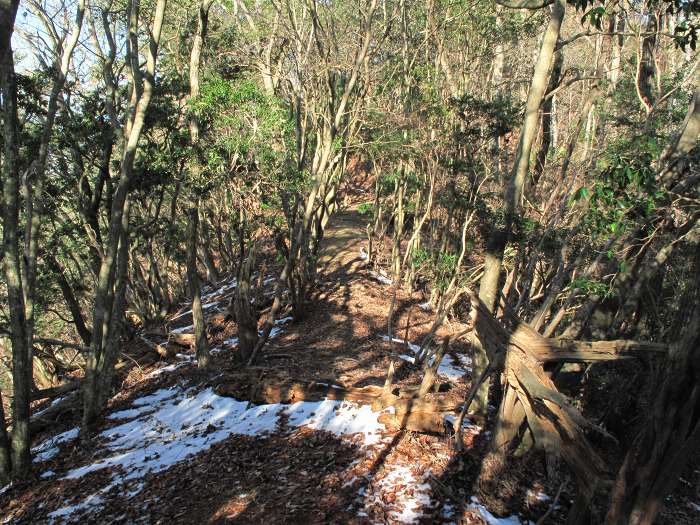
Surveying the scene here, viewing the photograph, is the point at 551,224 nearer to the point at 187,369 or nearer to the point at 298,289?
the point at 298,289

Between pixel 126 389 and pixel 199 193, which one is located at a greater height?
pixel 199 193

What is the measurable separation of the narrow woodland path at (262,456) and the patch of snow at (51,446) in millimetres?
44

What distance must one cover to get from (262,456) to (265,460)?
17 centimetres

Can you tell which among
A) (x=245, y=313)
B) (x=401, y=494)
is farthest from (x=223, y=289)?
(x=401, y=494)

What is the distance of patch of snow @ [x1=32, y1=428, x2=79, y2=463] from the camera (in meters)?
10.2

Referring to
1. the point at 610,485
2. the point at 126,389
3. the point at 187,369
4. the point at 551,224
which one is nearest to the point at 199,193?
the point at 187,369

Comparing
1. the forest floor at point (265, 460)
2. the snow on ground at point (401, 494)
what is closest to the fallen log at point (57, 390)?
the forest floor at point (265, 460)

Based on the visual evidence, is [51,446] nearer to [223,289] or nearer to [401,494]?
[401,494]

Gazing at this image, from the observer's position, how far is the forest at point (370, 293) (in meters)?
5.50

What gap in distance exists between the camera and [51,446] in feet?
34.9

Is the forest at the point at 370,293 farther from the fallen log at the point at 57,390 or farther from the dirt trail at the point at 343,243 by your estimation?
the dirt trail at the point at 343,243

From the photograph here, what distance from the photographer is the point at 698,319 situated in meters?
3.37

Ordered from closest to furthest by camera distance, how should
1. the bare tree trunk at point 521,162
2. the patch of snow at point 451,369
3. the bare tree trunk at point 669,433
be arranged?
the bare tree trunk at point 669,433, the bare tree trunk at point 521,162, the patch of snow at point 451,369

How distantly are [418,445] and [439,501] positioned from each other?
1.31 metres
